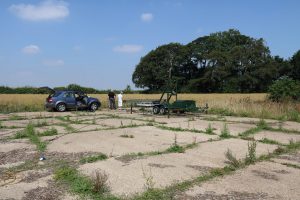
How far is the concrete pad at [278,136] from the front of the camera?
12367 millimetres

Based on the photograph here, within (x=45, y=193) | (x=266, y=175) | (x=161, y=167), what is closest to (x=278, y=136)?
(x=266, y=175)

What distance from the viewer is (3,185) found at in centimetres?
684

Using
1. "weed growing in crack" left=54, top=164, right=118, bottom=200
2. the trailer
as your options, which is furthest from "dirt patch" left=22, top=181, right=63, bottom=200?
the trailer

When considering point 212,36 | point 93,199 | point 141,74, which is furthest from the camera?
point 212,36

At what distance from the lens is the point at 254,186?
6.72m

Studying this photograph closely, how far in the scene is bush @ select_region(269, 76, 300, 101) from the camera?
89.4ft

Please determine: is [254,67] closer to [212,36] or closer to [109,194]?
[212,36]

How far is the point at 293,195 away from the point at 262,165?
2.21m

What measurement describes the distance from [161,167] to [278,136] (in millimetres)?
6768

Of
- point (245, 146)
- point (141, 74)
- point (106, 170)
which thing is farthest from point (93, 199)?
point (141, 74)

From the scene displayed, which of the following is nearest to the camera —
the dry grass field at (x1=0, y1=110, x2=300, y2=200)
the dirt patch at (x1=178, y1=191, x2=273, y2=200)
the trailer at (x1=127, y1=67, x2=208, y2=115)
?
the dirt patch at (x1=178, y1=191, x2=273, y2=200)

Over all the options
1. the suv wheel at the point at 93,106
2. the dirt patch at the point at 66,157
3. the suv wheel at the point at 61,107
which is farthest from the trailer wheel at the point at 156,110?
the dirt patch at the point at 66,157

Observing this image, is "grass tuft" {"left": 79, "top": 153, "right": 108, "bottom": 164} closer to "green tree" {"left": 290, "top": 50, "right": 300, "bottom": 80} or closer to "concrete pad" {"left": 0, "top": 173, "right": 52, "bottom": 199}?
"concrete pad" {"left": 0, "top": 173, "right": 52, "bottom": 199}

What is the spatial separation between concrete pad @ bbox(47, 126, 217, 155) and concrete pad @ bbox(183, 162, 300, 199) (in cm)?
337
